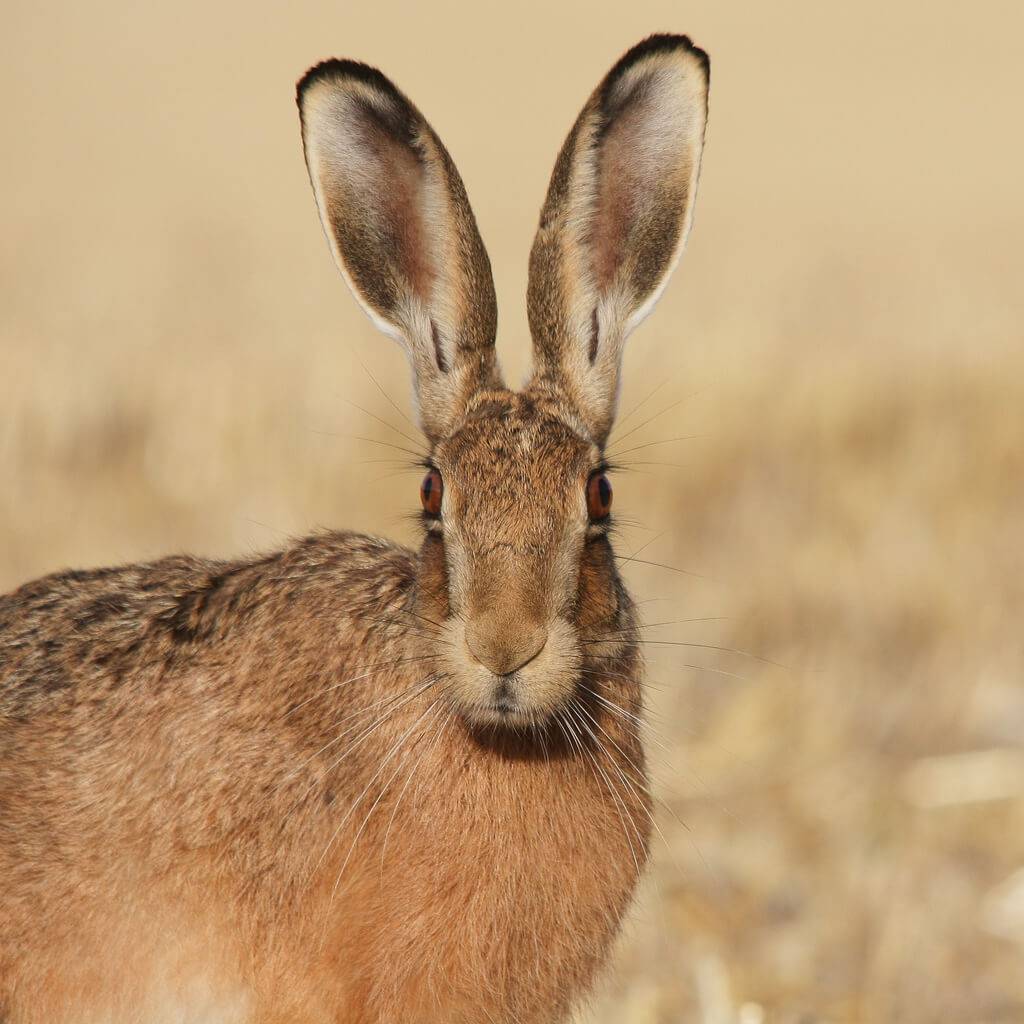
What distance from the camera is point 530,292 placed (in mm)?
4289

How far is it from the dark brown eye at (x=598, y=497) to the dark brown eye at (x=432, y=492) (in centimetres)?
33

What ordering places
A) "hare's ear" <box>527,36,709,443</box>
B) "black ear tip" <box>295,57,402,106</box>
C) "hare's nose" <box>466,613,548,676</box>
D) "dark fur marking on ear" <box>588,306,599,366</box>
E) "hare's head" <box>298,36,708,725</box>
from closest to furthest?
1. "hare's nose" <box>466,613,548,676</box>
2. "hare's head" <box>298,36,708,725</box>
3. "black ear tip" <box>295,57,402,106</box>
4. "hare's ear" <box>527,36,709,443</box>
5. "dark fur marking on ear" <box>588,306,599,366</box>

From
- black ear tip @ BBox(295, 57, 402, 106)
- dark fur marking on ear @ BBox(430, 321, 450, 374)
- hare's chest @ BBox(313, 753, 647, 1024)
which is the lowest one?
hare's chest @ BBox(313, 753, 647, 1024)

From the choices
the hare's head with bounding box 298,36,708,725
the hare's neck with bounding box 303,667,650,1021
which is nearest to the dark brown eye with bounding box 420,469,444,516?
the hare's head with bounding box 298,36,708,725

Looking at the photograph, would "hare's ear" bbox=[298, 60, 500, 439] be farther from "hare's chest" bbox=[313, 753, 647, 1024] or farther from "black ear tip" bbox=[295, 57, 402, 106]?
"hare's chest" bbox=[313, 753, 647, 1024]

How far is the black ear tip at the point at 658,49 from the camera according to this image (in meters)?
4.05

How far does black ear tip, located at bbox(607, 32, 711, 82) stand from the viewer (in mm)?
4047

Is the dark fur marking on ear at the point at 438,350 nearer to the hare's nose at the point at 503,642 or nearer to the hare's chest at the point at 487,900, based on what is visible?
the hare's nose at the point at 503,642

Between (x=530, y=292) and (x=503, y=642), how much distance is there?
109 centimetres

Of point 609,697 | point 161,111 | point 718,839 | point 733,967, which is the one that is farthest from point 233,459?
point 161,111

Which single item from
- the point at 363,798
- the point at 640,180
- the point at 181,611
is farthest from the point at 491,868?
the point at 640,180

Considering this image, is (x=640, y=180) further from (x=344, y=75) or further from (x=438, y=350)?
(x=344, y=75)

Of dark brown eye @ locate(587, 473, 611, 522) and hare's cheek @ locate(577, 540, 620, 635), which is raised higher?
dark brown eye @ locate(587, 473, 611, 522)

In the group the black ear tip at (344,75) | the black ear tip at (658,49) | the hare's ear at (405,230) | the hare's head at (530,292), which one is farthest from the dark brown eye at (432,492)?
the black ear tip at (658,49)
